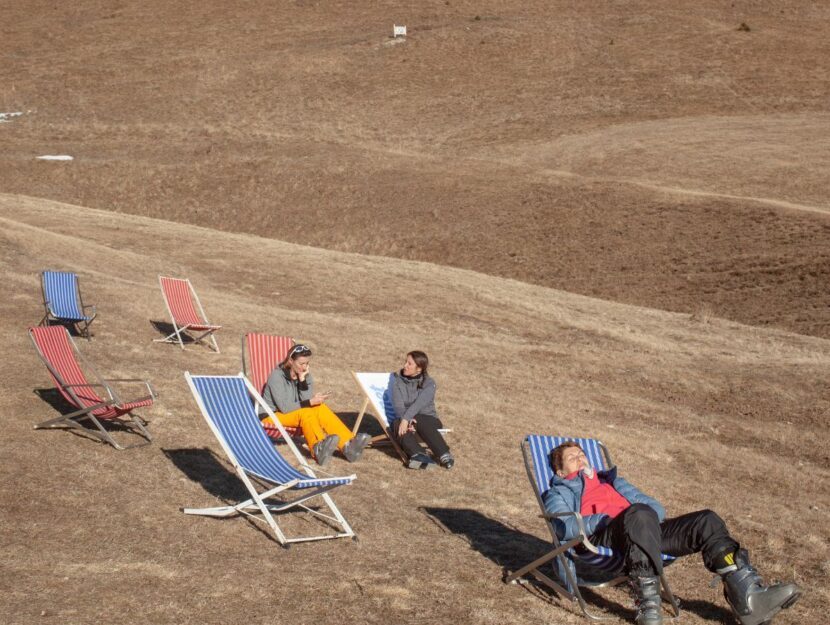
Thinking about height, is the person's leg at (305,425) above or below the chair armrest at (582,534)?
below

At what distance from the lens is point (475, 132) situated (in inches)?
1766

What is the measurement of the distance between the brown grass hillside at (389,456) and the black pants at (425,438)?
9.4 inches

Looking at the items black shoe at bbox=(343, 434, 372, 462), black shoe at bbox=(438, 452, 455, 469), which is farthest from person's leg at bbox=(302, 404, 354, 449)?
black shoe at bbox=(438, 452, 455, 469)

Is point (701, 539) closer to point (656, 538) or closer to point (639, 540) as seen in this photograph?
point (656, 538)

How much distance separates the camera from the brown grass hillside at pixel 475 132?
28375 millimetres

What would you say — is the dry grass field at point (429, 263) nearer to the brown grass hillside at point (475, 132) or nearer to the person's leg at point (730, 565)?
the brown grass hillside at point (475, 132)

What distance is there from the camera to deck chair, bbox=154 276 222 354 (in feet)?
46.3

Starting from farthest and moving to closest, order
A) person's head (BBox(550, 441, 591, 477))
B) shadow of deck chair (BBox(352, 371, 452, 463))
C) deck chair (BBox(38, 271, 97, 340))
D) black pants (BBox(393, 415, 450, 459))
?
deck chair (BBox(38, 271, 97, 340)) < shadow of deck chair (BBox(352, 371, 452, 463)) < black pants (BBox(393, 415, 450, 459)) < person's head (BBox(550, 441, 591, 477))

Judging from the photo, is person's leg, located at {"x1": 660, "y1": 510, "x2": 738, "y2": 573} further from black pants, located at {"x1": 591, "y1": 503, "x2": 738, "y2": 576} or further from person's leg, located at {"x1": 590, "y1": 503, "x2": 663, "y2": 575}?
person's leg, located at {"x1": 590, "y1": 503, "x2": 663, "y2": 575}

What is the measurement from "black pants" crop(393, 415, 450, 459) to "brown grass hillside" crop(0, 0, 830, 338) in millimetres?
14292

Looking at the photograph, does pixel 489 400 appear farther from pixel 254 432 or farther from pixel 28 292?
pixel 28 292

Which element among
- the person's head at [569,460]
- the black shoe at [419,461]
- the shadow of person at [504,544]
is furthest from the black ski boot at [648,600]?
the black shoe at [419,461]

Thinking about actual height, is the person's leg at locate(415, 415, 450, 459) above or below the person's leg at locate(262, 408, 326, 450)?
below

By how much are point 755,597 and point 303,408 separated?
4.87 m
